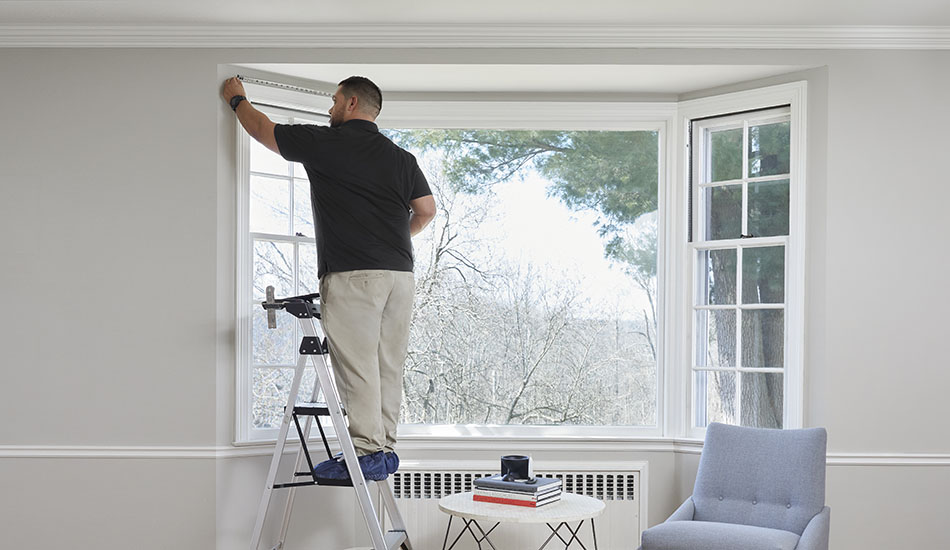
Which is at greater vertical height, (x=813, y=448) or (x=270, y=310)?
(x=270, y=310)

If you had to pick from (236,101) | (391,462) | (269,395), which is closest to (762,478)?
(391,462)

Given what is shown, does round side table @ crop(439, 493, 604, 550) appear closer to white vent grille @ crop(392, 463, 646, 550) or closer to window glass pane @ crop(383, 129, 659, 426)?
white vent grille @ crop(392, 463, 646, 550)

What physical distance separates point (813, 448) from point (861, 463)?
0.52m

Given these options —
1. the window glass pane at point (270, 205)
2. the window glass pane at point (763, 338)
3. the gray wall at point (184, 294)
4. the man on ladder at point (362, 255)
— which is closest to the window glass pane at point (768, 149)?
the gray wall at point (184, 294)

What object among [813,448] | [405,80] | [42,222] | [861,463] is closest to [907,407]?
[861,463]

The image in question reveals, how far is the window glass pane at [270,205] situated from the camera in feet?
13.4

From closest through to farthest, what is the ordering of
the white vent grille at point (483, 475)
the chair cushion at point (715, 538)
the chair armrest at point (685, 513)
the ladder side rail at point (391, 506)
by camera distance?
the chair cushion at point (715, 538) → the chair armrest at point (685, 513) → the ladder side rail at point (391, 506) → the white vent grille at point (483, 475)

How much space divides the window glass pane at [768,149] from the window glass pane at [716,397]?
107 centimetres

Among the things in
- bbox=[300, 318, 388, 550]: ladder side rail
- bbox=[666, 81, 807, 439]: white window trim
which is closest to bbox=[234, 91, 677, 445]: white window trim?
bbox=[666, 81, 807, 439]: white window trim

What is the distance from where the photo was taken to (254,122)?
12.2ft

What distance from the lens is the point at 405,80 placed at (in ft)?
13.9

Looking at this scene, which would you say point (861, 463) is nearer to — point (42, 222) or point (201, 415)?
point (201, 415)

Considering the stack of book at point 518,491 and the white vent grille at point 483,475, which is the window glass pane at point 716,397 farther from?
the stack of book at point 518,491

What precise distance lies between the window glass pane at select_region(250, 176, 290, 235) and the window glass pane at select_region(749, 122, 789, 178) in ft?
7.89
